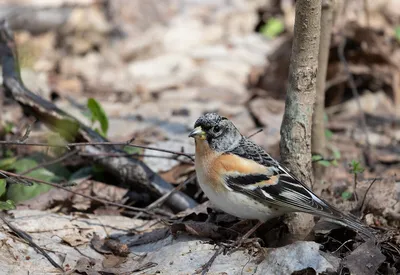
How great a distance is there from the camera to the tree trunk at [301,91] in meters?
3.78

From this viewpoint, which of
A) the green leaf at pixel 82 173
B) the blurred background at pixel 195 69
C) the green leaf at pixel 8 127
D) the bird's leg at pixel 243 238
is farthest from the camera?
the blurred background at pixel 195 69

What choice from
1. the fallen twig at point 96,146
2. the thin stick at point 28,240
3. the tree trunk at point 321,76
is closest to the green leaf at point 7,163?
the fallen twig at point 96,146

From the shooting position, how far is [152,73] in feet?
29.3

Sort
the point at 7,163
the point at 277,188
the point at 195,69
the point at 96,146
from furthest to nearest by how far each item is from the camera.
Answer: the point at 195,69
the point at 7,163
the point at 96,146
the point at 277,188

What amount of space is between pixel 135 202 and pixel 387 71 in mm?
4162

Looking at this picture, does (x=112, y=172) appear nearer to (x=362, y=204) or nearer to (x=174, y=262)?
(x=174, y=262)

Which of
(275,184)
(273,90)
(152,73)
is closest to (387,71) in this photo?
(273,90)

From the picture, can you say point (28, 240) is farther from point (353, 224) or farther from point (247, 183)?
point (353, 224)

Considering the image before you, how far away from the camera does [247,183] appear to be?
396cm

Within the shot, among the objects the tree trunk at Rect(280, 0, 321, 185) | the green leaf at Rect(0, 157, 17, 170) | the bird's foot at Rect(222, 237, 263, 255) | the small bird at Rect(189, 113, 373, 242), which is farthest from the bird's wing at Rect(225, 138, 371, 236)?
the green leaf at Rect(0, 157, 17, 170)

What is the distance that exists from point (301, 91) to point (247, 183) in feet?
2.25

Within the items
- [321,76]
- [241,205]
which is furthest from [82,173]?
[321,76]

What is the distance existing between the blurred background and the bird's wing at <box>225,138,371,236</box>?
691 mm

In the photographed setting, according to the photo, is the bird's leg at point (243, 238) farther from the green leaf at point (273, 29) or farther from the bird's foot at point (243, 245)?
the green leaf at point (273, 29)
